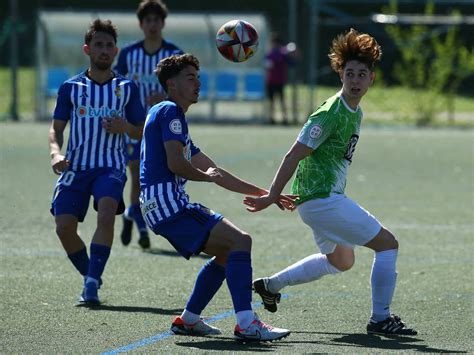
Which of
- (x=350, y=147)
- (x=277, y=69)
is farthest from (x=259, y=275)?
(x=277, y=69)

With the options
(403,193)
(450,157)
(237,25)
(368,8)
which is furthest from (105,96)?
(368,8)

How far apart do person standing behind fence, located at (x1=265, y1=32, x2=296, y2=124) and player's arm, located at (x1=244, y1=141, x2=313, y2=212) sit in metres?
19.0

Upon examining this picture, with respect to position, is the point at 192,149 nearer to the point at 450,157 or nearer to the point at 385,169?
the point at 385,169

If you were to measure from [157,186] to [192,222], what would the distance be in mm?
302

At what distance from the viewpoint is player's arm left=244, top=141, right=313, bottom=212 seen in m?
7.12

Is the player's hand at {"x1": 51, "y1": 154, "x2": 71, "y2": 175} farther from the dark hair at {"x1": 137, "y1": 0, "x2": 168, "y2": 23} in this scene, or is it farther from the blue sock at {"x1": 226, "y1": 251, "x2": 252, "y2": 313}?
the dark hair at {"x1": 137, "y1": 0, "x2": 168, "y2": 23}

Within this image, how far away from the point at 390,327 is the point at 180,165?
161cm

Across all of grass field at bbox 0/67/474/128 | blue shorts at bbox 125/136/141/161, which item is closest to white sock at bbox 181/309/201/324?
blue shorts at bbox 125/136/141/161

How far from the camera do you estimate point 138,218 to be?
11133 mm

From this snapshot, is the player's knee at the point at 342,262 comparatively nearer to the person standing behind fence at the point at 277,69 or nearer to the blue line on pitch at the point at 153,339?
the blue line on pitch at the point at 153,339

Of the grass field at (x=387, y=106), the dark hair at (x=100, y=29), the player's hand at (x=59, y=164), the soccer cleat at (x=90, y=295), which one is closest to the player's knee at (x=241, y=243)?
the soccer cleat at (x=90, y=295)

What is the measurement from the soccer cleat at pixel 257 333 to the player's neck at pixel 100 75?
8.74 feet

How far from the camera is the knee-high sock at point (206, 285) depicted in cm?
720

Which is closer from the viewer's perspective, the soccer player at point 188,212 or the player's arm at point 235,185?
the soccer player at point 188,212
